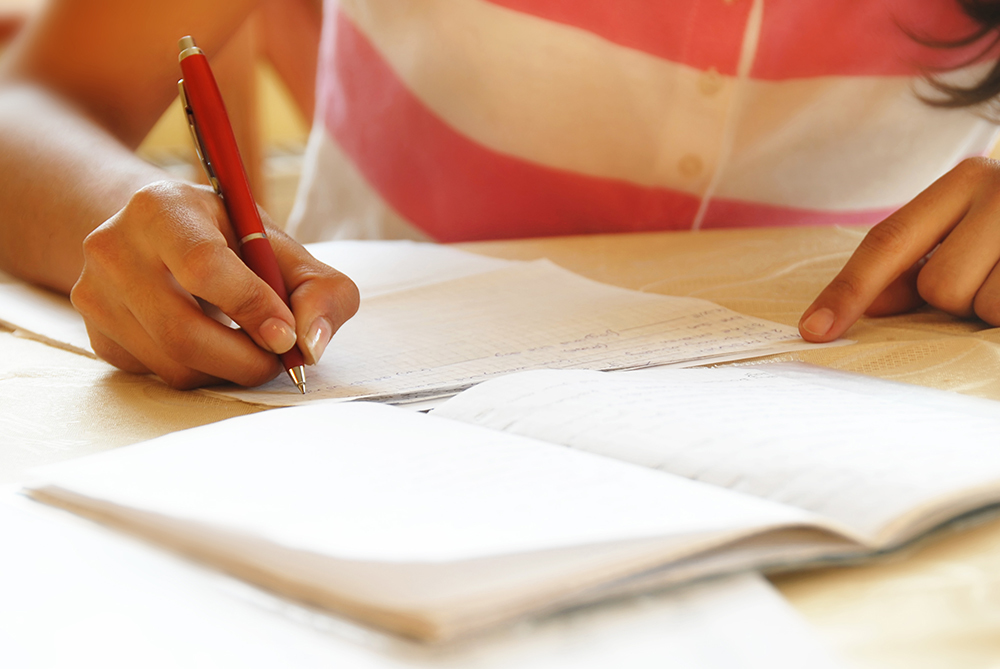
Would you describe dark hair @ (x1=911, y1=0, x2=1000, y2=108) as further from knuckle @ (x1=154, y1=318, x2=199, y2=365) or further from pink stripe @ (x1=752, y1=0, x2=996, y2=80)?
knuckle @ (x1=154, y1=318, x2=199, y2=365)

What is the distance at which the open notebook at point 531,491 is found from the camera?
24 cm

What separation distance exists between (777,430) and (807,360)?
0.19 metres

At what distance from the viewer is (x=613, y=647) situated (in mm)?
225

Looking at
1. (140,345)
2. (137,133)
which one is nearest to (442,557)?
(140,345)

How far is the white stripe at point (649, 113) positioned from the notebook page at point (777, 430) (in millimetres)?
522

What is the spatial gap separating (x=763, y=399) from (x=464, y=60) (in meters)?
0.66

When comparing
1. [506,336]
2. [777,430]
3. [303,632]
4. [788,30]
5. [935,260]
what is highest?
[788,30]

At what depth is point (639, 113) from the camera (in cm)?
93

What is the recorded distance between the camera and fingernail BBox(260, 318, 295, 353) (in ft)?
1.51

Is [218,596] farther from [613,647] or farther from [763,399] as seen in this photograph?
[763,399]

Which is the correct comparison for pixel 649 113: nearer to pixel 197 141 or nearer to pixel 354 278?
pixel 354 278

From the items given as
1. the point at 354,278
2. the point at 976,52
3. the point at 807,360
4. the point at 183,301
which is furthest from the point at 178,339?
the point at 976,52

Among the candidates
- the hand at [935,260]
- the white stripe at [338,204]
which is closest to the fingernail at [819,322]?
the hand at [935,260]

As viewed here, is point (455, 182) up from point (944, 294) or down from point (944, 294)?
up
